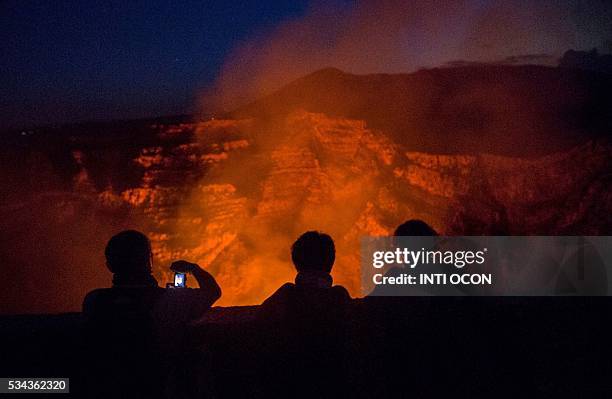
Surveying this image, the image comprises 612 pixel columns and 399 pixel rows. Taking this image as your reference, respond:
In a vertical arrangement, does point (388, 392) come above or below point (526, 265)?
below

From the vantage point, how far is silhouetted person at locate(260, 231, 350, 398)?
2.31m

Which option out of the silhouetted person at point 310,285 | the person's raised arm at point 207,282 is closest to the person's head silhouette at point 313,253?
the silhouetted person at point 310,285

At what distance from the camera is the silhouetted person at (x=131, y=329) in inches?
88.6

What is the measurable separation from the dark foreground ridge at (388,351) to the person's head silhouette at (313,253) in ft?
0.95

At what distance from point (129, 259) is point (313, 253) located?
Result: 3.25ft

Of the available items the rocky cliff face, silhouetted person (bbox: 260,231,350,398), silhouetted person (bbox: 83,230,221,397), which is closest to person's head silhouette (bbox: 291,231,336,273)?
silhouetted person (bbox: 260,231,350,398)

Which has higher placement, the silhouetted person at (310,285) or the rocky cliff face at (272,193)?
the rocky cliff face at (272,193)

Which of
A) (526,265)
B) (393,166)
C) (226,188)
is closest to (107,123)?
(226,188)

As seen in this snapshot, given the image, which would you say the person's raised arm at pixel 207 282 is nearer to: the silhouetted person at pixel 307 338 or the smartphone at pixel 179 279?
the smartphone at pixel 179 279

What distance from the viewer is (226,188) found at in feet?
42.9

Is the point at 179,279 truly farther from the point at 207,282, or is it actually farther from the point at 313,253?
the point at 313,253

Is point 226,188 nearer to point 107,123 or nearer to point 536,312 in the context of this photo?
point 107,123

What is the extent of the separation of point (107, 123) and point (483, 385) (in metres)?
14.0

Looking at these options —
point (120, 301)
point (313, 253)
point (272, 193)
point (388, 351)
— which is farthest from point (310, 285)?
point (272, 193)
